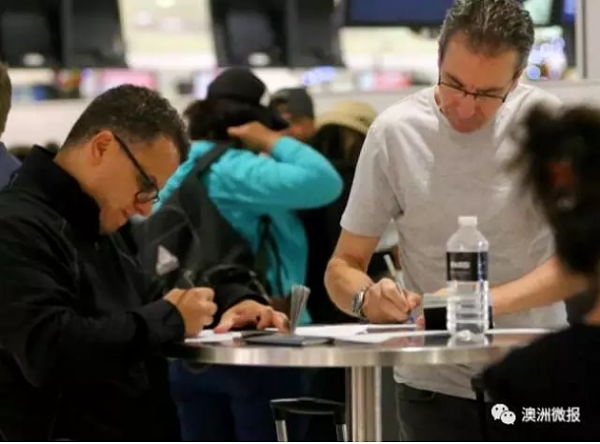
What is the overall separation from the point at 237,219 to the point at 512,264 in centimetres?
124

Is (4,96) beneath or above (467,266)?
above

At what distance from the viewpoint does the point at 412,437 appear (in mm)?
2662

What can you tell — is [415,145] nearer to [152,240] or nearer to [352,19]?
[152,240]

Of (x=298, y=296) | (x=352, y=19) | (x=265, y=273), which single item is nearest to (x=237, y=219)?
(x=265, y=273)

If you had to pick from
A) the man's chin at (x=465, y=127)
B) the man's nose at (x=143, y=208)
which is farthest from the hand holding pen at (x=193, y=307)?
the man's chin at (x=465, y=127)

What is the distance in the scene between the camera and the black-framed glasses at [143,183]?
2.55 metres

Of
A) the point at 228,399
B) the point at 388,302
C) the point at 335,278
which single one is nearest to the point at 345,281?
the point at 335,278

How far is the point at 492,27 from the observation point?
2.54m

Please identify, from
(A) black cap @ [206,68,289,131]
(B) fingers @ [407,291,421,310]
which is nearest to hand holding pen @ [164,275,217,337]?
(B) fingers @ [407,291,421,310]

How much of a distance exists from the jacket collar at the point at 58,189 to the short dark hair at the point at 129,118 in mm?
90

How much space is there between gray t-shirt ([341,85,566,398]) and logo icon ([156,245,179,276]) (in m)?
1.03

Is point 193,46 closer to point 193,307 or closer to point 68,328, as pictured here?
point 193,307

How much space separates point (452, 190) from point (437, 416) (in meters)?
0.50

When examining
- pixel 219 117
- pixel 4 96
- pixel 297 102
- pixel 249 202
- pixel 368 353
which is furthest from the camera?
pixel 297 102
